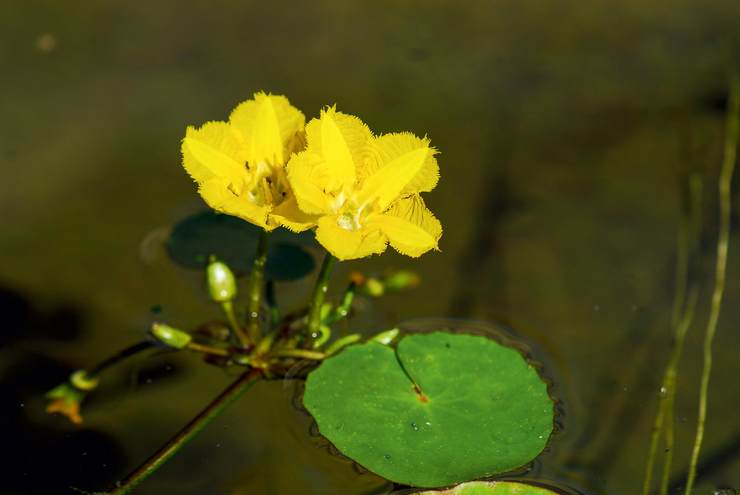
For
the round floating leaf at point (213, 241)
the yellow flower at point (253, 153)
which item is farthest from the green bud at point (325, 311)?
the yellow flower at point (253, 153)

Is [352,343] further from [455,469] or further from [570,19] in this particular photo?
[570,19]

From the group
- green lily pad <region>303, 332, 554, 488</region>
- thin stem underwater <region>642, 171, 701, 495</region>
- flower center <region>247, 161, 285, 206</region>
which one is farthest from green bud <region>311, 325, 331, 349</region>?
thin stem underwater <region>642, 171, 701, 495</region>

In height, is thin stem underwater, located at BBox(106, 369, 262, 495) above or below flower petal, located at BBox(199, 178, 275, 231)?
below

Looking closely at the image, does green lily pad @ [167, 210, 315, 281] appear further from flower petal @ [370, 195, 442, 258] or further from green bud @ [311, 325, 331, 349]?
flower petal @ [370, 195, 442, 258]

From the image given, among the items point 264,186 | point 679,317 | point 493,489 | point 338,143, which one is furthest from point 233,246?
point 679,317

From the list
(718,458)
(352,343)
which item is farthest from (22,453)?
(718,458)
